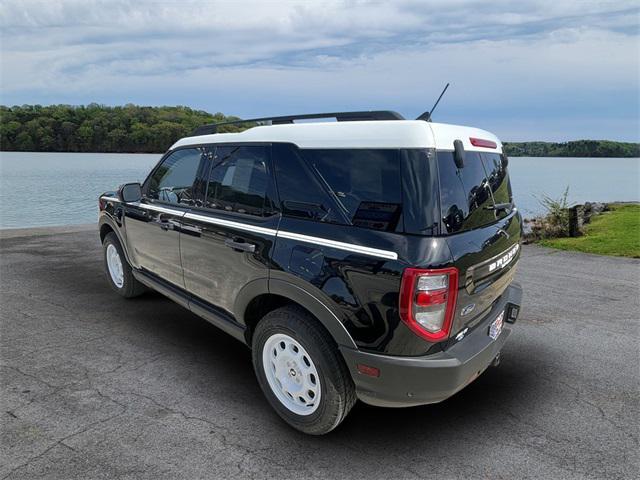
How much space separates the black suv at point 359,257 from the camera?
2297 millimetres

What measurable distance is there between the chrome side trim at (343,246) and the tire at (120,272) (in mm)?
3116

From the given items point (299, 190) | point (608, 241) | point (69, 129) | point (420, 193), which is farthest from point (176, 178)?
point (69, 129)

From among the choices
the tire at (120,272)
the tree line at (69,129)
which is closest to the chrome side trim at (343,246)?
the tire at (120,272)

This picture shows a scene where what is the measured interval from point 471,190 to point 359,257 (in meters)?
0.87

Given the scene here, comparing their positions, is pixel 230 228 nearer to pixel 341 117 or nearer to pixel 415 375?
pixel 341 117

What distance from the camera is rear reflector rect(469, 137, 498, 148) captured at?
109 inches

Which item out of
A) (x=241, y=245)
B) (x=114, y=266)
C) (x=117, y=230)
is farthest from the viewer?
(x=114, y=266)

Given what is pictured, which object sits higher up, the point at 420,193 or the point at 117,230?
the point at 420,193

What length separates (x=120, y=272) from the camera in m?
5.33

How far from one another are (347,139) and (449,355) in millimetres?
1336

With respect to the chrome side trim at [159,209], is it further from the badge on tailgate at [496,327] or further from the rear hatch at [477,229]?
the badge on tailgate at [496,327]

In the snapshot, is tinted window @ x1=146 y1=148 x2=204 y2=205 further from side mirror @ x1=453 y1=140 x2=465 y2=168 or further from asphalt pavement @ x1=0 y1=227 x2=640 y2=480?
side mirror @ x1=453 y1=140 x2=465 y2=168

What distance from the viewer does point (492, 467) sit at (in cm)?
248

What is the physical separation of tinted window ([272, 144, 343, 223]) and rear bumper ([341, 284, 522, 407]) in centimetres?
80
